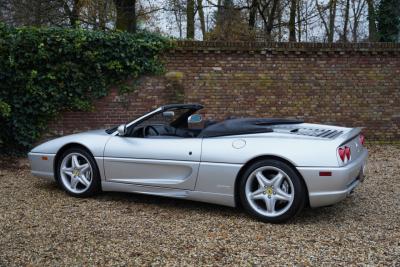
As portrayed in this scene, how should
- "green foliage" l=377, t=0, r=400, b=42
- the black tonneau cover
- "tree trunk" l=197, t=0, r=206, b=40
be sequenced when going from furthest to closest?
"tree trunk" l=197, t=0, r=206, b=40, "green foliage" l=377, t=0, r=400, b=42, the black tonneau cover

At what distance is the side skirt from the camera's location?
16.1 feet

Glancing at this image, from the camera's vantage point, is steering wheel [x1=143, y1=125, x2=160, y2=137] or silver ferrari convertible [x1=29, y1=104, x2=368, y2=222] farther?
steering wheel [x1=143, y1=125, x2=160, y2=137]

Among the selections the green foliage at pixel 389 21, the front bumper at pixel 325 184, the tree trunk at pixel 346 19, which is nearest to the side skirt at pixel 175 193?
the front bumper at pixel 325 184

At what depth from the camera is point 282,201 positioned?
462 centimetres

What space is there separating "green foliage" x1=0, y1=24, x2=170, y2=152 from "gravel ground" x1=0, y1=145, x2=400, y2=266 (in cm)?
320

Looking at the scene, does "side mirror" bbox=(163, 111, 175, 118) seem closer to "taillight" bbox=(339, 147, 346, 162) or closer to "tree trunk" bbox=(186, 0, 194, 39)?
"taillight" bbox=(339, 147, 346, 162)

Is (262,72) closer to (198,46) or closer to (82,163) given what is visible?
(198,46)

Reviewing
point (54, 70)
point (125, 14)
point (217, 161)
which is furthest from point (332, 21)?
point (217, 161)

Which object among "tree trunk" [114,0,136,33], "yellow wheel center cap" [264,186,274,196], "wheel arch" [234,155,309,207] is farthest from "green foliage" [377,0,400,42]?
"yellow wheel center cap" [264,186,274,196]

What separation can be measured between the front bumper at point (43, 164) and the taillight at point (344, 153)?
138 inches

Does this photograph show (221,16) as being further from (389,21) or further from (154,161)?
(154,161)

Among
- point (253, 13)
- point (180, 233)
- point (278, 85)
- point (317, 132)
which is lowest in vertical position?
point (180, 233)

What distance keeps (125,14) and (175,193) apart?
10414 mm

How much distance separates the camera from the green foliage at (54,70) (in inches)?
345
